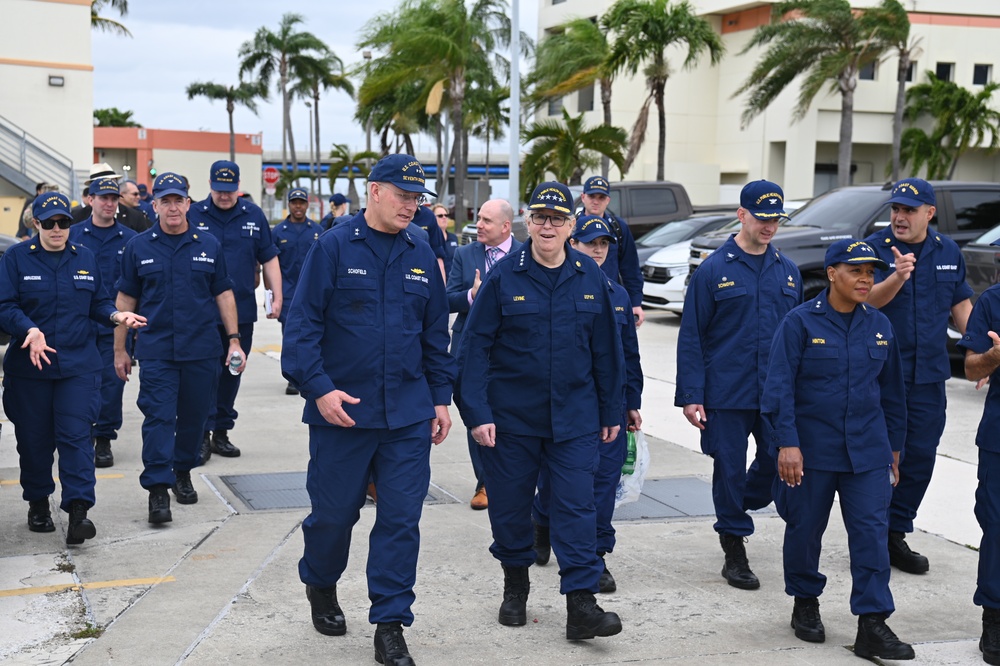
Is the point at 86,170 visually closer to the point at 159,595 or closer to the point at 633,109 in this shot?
the point at 633,109

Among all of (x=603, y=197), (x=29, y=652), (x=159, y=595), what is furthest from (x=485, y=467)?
(x=603, y=197)

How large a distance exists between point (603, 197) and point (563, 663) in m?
3.76

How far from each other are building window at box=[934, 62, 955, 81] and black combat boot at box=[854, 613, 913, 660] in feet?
153

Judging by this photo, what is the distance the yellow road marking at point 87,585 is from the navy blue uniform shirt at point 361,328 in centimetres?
152

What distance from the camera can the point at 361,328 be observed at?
5.11 meters

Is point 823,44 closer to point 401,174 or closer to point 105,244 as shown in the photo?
point 105,244

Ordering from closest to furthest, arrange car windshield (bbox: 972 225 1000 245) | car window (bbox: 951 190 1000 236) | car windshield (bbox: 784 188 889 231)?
1. car windshield (bbox: 972 225 1000 245)
2. car window (bbox: 951 190 1000 236)
3. car windshield (bbox: 784 188 889 231)

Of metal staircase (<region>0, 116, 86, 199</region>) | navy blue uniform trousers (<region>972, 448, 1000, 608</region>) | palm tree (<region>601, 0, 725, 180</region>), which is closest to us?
navy blue uniform trousers (<region>972, 448, 1000, 608</region>)

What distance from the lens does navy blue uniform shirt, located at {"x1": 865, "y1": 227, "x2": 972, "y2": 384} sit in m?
6.49

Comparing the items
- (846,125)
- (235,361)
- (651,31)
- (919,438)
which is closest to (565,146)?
(651,31)

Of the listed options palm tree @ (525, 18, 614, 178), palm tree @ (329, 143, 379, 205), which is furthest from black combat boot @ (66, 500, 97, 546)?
palm tree @ (329, 143, 379, 205)

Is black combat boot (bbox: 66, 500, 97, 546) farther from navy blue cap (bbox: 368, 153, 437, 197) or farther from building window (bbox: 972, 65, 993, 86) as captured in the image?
building window (bbox: 972, 65, 993, 86)

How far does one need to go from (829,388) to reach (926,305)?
1.48 meters

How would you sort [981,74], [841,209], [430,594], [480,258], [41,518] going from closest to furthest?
[430,594]
[41,518]
[480,258]
[841,209]
[981,74]
